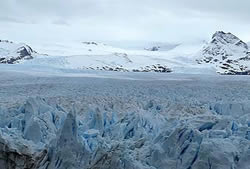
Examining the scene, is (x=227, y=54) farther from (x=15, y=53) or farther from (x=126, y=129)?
(x=126, y=129)

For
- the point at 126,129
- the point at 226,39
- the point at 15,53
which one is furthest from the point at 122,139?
the point at 226,39

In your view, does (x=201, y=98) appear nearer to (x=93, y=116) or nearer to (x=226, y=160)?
(x=93, y=116)

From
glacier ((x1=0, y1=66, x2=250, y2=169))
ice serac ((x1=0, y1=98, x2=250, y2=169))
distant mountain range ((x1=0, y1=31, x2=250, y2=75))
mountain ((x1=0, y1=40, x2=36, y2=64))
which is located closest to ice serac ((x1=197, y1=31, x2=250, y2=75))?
distant mountain range ((x1=0, y1=31, x2=250, y2=75))

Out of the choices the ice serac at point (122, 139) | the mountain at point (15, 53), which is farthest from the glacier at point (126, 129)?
the mountain at point (15, 53)

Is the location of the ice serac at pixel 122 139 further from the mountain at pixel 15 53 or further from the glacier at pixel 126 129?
the mountain at pixel 15 53

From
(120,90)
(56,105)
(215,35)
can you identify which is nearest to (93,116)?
(56,105)

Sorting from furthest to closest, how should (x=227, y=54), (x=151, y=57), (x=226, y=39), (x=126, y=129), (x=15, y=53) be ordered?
1. (x=226, y=39)
2. (x=227, y=54)
3. (x=15, y=53)
4. (x=151, y=57)
5. (x=126, y=129)
